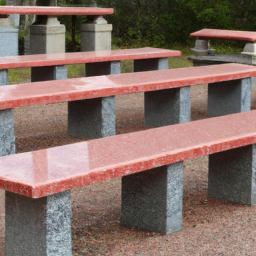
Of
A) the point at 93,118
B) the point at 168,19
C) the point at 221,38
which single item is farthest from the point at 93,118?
the point at 168,19

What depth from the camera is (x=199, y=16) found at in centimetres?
1583

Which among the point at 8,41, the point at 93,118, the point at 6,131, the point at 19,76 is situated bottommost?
the point at 19,76

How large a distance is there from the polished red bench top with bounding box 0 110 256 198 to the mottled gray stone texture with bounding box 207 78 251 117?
9.67 ft

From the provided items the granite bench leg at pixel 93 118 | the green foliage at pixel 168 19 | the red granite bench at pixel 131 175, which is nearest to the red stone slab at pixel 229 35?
the granite bench leg at pixel 93 118

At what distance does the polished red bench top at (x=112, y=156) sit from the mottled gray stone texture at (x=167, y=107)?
2115 mm

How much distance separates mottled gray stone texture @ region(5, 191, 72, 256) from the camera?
2.89 meters

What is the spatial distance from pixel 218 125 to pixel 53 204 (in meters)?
1.70

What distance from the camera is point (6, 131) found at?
16.0ft

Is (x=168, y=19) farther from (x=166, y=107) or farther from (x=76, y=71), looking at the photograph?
(x=166, y=107)

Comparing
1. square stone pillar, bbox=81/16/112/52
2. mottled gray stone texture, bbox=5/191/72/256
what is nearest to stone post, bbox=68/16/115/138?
mottled gray stone texture, bbox=5/191/72/256

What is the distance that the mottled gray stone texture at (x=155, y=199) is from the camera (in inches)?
140

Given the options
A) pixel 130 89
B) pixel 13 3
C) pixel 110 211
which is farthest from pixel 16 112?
pixel 13 3

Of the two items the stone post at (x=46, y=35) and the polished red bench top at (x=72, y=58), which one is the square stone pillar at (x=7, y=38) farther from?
the polished red bench top at (x=72, y=58)

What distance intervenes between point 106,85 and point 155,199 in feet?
7.65
